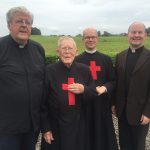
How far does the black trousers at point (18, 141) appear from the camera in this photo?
3492 millimetres

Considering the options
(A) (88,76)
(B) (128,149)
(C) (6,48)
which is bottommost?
(B) (128,149)

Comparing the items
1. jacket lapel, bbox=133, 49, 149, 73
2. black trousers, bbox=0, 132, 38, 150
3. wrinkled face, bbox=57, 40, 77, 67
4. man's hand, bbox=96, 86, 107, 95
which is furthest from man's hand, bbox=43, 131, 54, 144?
jacket lapel, bbox=133, 49, 149, 73

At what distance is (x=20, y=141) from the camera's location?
3.63 metres

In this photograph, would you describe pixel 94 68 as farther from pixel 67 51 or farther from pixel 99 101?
pixel 67 51

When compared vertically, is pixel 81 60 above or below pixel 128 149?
above

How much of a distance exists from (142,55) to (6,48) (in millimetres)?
1664

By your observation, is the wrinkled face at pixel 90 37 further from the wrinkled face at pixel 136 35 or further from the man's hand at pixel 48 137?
the man's hand at pixel 48 137

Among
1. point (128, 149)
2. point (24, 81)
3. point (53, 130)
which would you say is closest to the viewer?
point (24, 81)

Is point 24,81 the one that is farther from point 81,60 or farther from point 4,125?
point 81,60

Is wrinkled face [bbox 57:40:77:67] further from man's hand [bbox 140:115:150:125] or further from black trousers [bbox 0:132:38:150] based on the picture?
man's hand [bbox 140:115:150:125]

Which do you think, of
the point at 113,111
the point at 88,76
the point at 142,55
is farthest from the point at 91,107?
the point at 142,55

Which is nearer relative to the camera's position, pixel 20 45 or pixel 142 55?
pixel 20 45

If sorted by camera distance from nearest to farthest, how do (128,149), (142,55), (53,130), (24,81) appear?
(24,81), (53,130), (142,55), (128,149)

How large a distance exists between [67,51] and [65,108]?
0.62 metres
